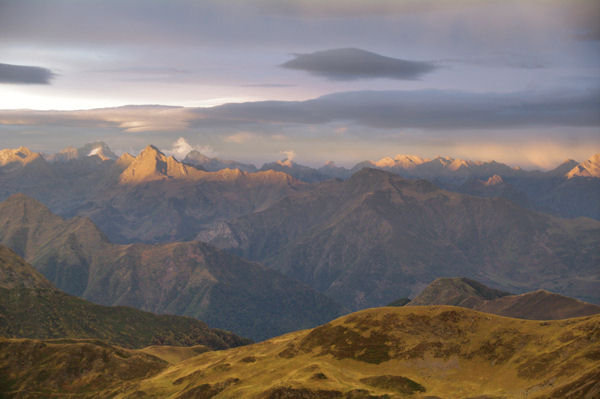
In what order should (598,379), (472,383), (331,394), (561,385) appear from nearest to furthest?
(598,379) < (561,385) < (331,394) < (472,383)

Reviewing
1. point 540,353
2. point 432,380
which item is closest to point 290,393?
point 432,380

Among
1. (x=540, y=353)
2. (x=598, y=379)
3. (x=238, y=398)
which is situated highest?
→ (x=598, y=379)

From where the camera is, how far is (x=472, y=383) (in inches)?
7544

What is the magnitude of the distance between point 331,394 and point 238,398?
38.1 metres

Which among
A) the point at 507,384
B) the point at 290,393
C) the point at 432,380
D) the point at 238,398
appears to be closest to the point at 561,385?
the point at 507,384

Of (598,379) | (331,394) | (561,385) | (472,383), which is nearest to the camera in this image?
(598,379)

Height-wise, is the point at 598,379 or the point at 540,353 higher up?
the point at 598,379

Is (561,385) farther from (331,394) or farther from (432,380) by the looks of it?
(331,394)

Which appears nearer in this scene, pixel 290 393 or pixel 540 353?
pixel 290 393

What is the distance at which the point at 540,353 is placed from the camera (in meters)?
194

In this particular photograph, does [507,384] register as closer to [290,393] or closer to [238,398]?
[290,393]

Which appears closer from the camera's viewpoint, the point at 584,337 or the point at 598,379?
the point at 598,379

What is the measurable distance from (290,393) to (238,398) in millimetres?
26772

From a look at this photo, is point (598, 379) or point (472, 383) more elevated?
point (598, 379)
